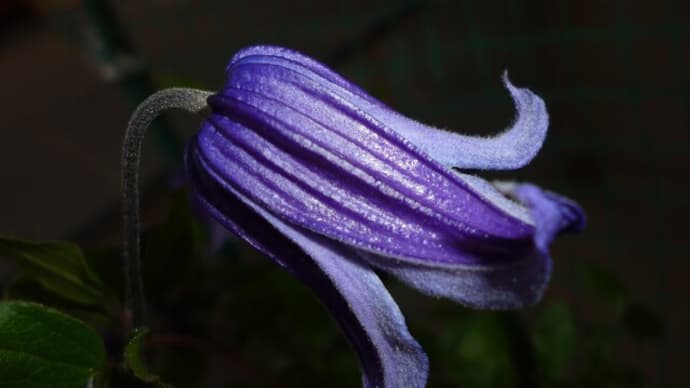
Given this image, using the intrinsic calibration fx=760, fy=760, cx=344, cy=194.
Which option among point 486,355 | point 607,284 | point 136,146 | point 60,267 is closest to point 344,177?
point 136,146

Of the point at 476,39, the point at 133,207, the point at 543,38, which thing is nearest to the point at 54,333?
the point at 133,207

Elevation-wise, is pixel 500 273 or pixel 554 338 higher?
pixel 500 273

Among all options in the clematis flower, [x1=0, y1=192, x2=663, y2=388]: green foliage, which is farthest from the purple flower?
[x1=0, y1=192, x2=663, y2=388]: green foliage

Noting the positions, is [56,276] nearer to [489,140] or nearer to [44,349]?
[44,349]

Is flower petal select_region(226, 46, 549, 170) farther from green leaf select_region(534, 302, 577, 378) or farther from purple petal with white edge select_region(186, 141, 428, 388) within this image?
green leaf select_region(534, 302, 577, 378)

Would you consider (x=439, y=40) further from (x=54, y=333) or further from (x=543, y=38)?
(x=54, y=333)

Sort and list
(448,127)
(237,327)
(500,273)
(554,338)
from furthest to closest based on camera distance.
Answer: (448,127) < (237,327) < (554,338) < (500,273)

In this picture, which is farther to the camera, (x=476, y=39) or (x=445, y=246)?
(x=476, y=39)
